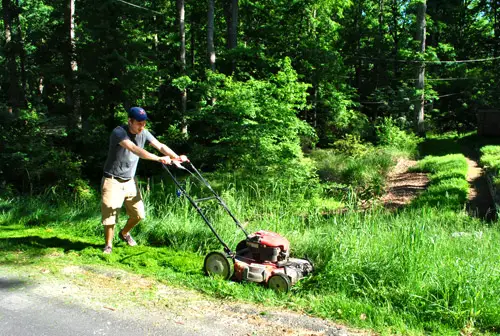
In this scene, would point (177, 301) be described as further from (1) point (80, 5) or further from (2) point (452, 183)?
(1) point (80, 5)

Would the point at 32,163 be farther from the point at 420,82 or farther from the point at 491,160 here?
the point at 420,82

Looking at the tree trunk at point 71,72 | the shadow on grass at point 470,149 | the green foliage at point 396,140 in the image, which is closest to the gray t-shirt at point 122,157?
the shadow on grass at point 470,149

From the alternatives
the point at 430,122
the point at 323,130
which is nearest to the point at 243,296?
the point at 323,130

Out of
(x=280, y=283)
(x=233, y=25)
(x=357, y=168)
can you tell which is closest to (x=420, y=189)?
(x=357, y=168)

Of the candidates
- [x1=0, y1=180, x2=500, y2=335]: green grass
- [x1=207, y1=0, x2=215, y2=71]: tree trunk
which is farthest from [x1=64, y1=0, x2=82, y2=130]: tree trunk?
[x1=0, y1=180, x2=500, y2=335]: green grass

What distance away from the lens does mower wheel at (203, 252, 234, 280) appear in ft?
15.5

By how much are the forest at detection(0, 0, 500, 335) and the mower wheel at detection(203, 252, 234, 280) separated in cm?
17

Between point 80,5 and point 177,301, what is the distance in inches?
745

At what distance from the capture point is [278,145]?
10.9 meters

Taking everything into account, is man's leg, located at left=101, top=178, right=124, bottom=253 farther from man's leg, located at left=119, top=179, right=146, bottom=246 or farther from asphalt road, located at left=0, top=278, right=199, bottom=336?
asphalt road, located at left=0, top=278, right=199, bottom=336

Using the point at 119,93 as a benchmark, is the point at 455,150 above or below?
below

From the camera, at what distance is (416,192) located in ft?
41.4

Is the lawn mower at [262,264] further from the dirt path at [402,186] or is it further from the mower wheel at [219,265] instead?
the dirt path at [402,186]

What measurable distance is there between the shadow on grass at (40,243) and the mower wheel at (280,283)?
8.49 feet
